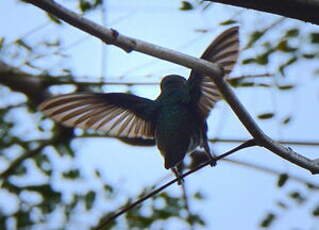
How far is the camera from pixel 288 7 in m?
1.94

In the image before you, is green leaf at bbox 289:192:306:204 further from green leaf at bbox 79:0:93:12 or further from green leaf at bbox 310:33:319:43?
green leaf at bbox 79:0:93:12

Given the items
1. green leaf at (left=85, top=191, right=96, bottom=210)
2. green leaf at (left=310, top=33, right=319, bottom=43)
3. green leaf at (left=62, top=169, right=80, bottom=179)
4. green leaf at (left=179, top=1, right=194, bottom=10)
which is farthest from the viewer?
green leaf at (left=62, top=169, right=80, bottom=179)

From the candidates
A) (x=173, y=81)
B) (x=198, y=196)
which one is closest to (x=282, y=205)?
(x=198, y=196)

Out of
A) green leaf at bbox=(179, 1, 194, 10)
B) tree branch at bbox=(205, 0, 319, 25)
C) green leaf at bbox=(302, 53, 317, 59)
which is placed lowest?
green leaf at bbox=(302, 53, 317, 59)

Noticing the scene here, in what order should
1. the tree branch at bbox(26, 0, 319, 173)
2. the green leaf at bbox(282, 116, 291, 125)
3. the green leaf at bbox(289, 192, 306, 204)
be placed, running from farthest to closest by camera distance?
the green leaf at bbox(289, 192, 306, 204)
the green leaf at bbox(282, 116, 291, 125)
the tree branch at bbox(26, 0, 319, 173)

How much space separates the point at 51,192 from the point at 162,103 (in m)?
0.87

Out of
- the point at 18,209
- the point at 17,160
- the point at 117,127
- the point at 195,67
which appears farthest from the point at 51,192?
the point at 195,67

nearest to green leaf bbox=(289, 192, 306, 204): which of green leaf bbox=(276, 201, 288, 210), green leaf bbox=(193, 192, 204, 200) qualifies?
green leaf bbox=(276, 201, 288, 210)

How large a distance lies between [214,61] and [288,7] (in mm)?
890

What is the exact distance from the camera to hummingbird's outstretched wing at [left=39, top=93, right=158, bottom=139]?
2.97 metres

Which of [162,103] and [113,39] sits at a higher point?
[113,39]

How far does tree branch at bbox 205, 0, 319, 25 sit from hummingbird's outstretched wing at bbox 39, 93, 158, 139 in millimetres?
1192

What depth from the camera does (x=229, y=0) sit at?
6.24ft

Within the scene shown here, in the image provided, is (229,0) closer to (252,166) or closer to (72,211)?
(252,166)
